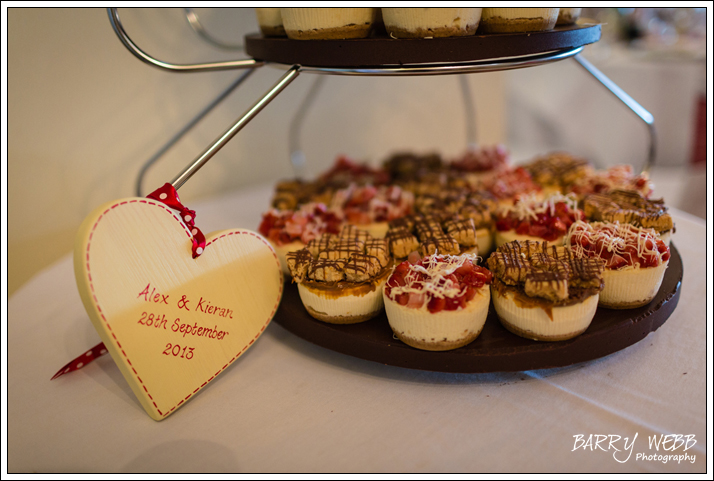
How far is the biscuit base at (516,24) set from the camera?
1037mm

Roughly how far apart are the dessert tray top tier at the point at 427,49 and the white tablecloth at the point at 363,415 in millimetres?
589

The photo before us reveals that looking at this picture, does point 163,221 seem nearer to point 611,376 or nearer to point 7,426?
point 7,426

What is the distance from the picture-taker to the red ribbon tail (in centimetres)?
104

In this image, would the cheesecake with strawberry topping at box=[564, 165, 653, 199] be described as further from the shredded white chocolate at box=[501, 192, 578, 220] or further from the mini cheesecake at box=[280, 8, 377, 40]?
the mini cheesecake at box=[280, 8, 377, 40]

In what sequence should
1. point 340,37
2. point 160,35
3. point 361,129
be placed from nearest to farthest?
1. point 340,37
2. point 160,35
3. point 361,129

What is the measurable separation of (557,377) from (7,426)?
1000 mm

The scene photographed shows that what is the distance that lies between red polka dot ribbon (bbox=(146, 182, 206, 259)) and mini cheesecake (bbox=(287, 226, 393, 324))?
20 cm

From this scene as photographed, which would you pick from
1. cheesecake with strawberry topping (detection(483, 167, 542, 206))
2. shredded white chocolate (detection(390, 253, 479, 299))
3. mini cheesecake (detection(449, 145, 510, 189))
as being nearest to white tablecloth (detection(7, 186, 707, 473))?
shredded white chocolate (detection(390, 253, 479, 299))

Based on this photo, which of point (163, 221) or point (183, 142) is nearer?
point (163, 221)

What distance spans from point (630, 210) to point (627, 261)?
249 millimetres

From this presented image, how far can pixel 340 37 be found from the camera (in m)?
1.04

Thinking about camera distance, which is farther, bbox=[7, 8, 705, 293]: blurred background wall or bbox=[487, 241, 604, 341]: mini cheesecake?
bbox=[7, 8, 705, 293]: blurred background wall

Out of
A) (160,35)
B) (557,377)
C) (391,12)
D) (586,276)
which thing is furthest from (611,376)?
(160,35)

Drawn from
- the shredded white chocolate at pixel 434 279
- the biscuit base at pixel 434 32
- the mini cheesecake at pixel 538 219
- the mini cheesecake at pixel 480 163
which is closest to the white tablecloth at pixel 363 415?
the shredded white chocolate at pixel 434 279
